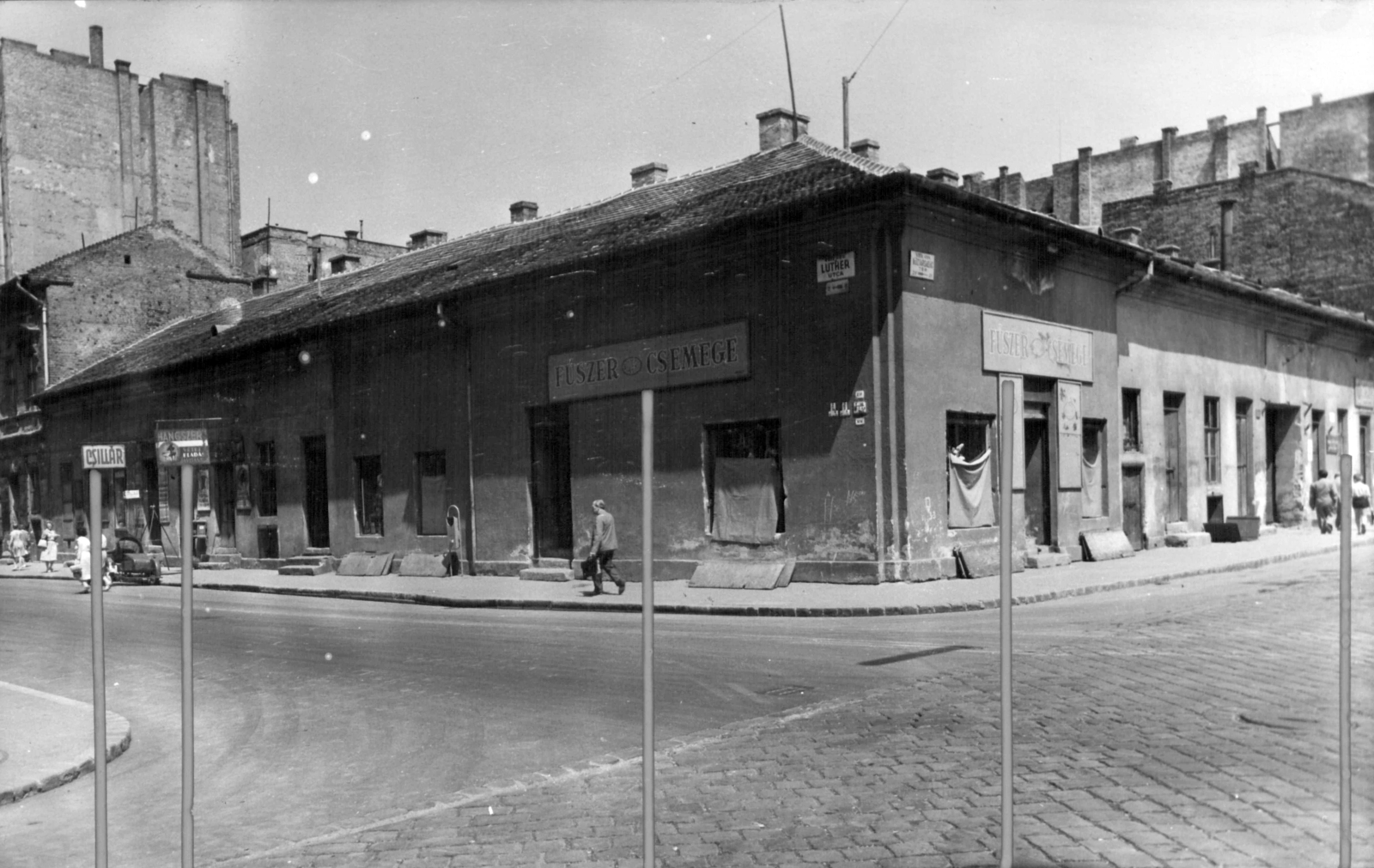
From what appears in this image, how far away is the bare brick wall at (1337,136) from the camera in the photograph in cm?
706

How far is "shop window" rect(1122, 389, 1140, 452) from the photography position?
2212 cm

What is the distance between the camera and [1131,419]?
73.2 feet

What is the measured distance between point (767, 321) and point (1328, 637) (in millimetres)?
10000

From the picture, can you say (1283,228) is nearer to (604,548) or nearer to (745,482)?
(745,482)

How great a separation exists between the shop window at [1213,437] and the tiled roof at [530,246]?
38.1 ft

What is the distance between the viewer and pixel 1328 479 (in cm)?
2497

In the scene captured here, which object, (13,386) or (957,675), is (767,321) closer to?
(957,675)

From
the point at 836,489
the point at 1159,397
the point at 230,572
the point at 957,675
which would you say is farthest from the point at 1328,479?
the point at 230,572

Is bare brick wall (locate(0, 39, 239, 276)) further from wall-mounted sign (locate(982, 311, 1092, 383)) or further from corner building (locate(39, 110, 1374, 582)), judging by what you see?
wall-mounted sign (locate(982, 311, 1092, 383))

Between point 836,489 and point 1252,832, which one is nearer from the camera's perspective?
point 1252,832

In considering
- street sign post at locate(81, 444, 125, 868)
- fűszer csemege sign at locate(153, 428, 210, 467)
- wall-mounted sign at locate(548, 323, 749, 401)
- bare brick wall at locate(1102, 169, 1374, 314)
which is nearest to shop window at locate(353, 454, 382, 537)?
fűszer csemege sign at locate(153, 428, 210, 467)

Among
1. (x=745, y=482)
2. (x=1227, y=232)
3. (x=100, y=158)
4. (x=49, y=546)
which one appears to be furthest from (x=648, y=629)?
(x=100, y=158)

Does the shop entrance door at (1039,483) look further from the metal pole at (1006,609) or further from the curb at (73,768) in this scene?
the metal pole at (1006,609)

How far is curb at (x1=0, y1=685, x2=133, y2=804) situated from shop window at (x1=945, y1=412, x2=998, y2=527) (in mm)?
12623
